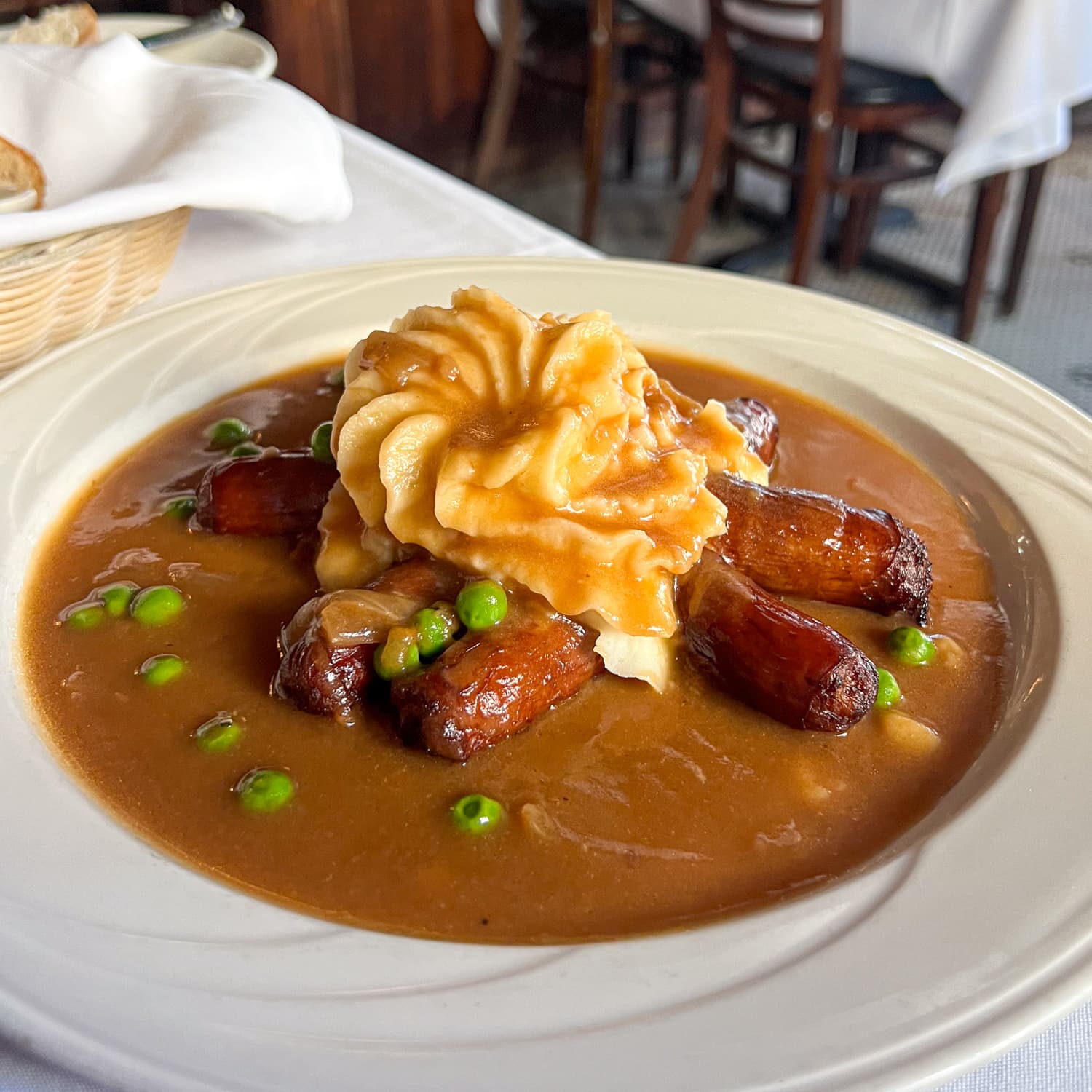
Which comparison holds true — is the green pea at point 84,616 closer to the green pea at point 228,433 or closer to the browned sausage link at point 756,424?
the green pea at point 228,433

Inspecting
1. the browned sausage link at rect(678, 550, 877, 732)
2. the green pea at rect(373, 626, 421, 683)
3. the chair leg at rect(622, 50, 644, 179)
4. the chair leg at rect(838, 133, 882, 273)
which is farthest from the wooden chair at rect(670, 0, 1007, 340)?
the green pea at rect(373, 626, 421, 683)

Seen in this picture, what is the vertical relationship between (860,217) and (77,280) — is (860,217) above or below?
below

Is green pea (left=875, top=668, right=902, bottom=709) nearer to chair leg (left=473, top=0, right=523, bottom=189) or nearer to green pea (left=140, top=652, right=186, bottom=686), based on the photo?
green pea (left=140, top=652, right=186, bottom=686)

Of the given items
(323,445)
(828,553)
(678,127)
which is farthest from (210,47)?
(678,127)

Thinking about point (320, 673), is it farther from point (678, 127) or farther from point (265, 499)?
point (678, 127)

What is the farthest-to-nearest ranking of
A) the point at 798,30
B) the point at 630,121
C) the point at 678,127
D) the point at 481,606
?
the point at 630,121, the point at 678,127, the point at 798,30, the point at 481,606

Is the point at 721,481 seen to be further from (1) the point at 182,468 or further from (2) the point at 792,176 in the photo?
(2) the point at 792,176

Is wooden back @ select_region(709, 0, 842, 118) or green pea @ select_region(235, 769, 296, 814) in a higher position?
wooden back @ select_region(709, 0, 842, 118)

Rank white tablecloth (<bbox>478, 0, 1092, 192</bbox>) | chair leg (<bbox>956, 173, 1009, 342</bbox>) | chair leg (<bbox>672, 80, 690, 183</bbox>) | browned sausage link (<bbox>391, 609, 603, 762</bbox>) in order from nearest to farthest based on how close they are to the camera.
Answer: browned sausage link (<bbox>391, 609, 603, 762</bbox>), white tablecloth (<bbox>478, 0, 1092, 192</bbox>), chair leg (<bbox>956, 173, 1009, 342</bbox>), chair leg (<bbox>672, 80, 690, 183</bbox>)

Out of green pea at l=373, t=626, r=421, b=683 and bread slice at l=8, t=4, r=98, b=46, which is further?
bread slice at l=8, t=4, r=98, b=46
